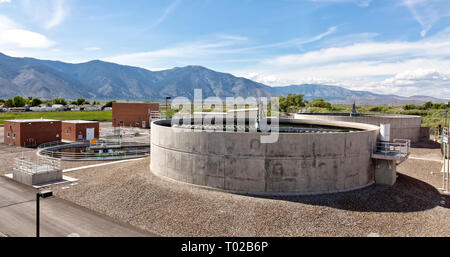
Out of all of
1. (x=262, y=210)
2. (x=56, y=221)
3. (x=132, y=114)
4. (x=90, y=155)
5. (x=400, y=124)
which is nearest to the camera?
(x=56, y=221)

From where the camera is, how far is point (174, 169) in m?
18.8

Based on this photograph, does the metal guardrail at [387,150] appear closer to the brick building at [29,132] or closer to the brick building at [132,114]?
the brick building at [29,132]

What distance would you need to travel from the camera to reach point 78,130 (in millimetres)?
41281

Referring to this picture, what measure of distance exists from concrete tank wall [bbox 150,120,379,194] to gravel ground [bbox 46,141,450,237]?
2.27 feet

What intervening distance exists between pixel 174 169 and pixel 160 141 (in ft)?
8.17

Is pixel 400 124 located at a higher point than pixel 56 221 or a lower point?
higher

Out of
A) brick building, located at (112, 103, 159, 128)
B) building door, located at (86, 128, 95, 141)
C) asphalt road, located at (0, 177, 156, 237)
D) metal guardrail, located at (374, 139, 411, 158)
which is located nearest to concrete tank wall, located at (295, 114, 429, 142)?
metal guardrail, located at (374, 139, 411, 158)

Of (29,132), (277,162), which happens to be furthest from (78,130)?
(277,162)

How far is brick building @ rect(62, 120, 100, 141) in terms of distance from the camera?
4122 cm

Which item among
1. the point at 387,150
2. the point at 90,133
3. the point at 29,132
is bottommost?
the point at 90,133

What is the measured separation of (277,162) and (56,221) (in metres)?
11.5

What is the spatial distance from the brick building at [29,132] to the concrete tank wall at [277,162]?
95.9 ft

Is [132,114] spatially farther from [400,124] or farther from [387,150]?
[387,150]
